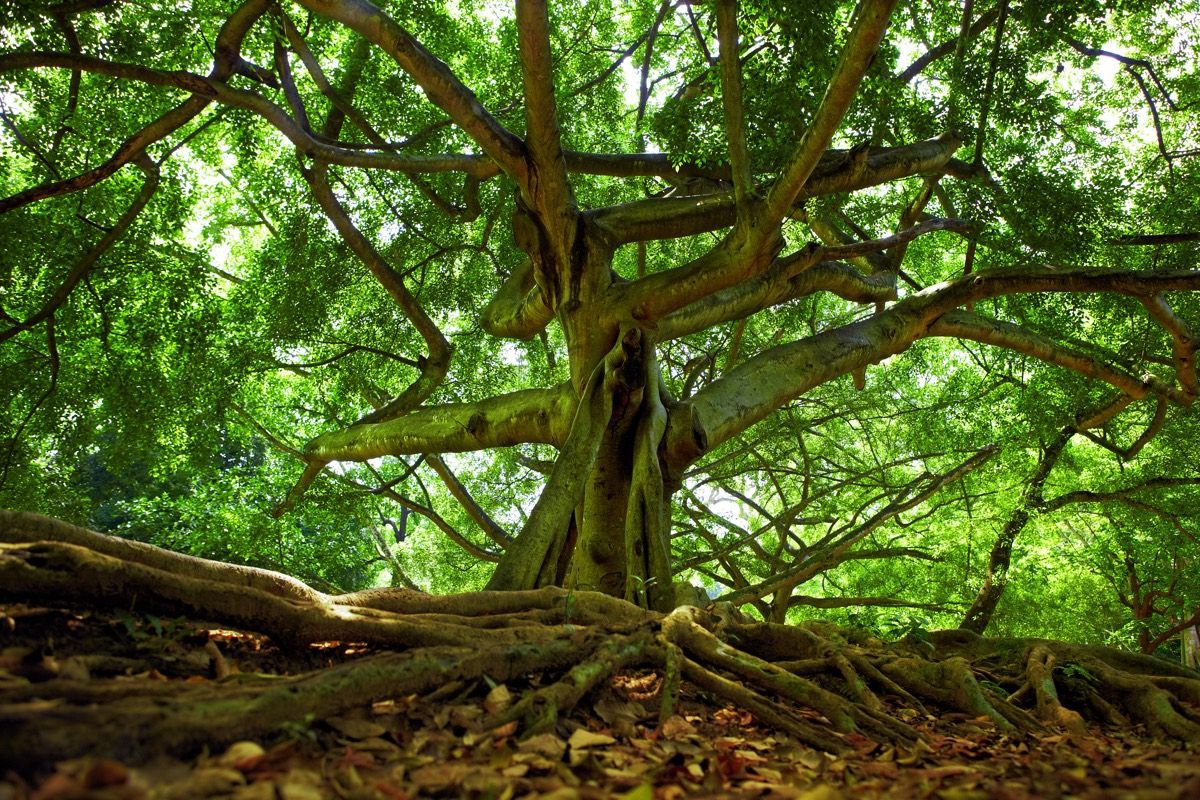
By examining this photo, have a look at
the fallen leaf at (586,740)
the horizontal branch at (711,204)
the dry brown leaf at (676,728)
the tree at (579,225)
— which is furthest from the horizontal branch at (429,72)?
the fallen leaf at (586,740)

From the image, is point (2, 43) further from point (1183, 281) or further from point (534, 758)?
point (1183, 281)

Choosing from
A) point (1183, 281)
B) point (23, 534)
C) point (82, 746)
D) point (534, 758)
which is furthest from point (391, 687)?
point (1183, 281)

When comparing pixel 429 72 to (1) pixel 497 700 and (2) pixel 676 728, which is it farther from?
(2) pixel 676 728

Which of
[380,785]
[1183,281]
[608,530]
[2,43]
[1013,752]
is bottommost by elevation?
[380,785]

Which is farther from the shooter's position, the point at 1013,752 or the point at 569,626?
the point at 569,626

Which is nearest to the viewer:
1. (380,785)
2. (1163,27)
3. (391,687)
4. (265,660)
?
(380,785)

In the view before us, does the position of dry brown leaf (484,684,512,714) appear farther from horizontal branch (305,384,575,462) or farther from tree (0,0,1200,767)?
horizontal branch (305,384,575,462)

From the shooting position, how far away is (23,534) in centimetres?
277

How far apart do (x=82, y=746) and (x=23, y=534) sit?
1754 millimetres

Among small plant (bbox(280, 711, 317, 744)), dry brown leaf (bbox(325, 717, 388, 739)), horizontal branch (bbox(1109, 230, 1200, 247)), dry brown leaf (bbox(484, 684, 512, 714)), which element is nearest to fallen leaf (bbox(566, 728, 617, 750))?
dry brown leaf (bbox(484, 684, 512, 714))

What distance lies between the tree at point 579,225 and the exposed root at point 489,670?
0.53m

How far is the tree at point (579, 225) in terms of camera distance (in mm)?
5094

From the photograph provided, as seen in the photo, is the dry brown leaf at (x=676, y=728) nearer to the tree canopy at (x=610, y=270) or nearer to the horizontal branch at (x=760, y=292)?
the tree canopy at (x=610, y=270)

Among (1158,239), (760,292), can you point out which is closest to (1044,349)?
(1158,239)
